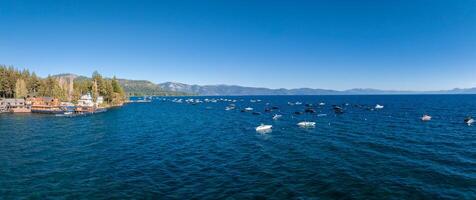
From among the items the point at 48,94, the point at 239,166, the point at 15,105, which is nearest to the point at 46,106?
the point at 15,105

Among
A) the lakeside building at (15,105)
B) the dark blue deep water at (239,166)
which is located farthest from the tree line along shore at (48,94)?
the dark blue deep water at (239,166)

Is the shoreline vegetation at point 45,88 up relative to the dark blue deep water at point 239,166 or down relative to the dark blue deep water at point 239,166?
up

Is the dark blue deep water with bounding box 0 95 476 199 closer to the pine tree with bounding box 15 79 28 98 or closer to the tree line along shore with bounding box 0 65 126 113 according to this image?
the tree line along shore with bounding box 0 65 126 113

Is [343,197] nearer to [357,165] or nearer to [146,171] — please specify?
[357,165]

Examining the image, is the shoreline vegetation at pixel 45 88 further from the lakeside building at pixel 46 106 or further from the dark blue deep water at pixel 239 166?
the dark blue deep water at pixel 239 166

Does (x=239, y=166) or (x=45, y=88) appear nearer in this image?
(x=239, y=166)

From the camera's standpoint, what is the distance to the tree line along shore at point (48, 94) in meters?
128

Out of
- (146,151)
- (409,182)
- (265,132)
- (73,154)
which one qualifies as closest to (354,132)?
(265,132)

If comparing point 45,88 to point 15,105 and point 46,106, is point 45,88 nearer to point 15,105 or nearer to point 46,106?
point 15,105

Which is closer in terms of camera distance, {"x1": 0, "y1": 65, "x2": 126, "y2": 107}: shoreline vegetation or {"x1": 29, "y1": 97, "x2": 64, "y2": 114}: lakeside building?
{"x1": 29, "y1": 97, "x2": 64, "y2": 114}: lakeside building

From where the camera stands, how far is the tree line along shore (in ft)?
421

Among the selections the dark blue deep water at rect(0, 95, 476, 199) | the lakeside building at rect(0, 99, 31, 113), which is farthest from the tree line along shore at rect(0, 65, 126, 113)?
the dark blue deep water at rect(0, 95, 476, 199)

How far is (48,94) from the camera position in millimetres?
164500

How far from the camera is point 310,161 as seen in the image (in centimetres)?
4078
